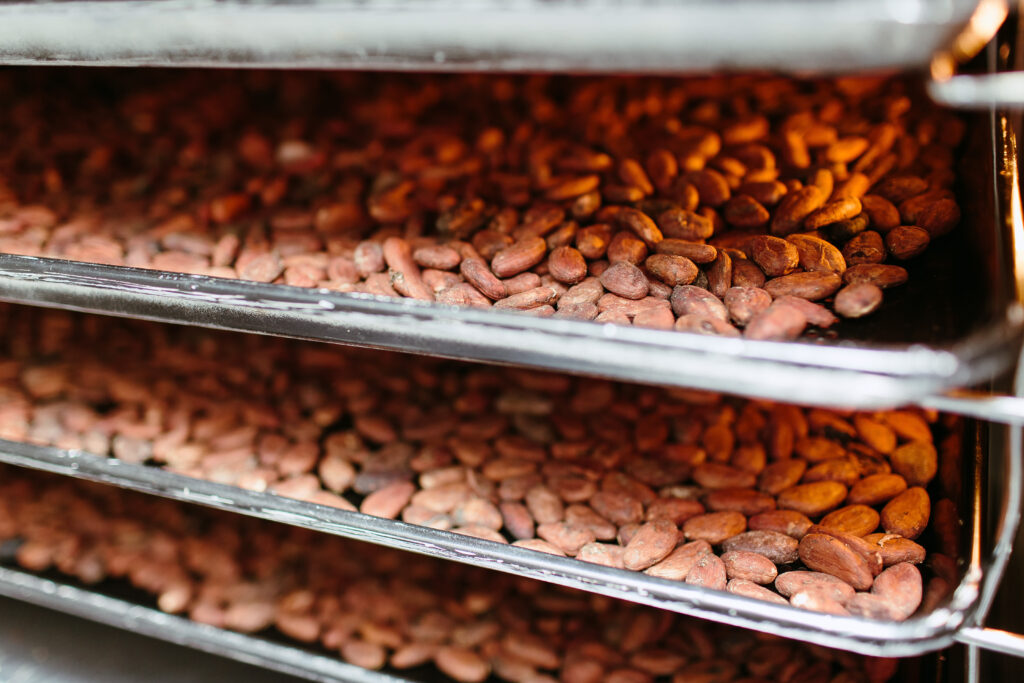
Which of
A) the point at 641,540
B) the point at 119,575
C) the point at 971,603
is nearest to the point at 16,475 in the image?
the point at 119,575

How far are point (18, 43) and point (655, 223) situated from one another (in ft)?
2.77

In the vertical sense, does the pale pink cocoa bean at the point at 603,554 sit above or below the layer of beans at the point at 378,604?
above

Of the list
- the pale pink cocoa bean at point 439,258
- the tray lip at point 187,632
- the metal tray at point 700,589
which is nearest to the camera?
the metal tray at point 700,589

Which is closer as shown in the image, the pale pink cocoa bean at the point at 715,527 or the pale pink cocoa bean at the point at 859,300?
the pale pink cocoa bean at the point at 859,300

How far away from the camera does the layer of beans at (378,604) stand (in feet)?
3.61

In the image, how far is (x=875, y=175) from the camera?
1.02 meters

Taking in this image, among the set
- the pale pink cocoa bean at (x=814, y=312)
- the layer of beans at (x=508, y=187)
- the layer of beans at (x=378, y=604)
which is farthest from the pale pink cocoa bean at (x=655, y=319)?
the layer of beans at (x=378, y=604)

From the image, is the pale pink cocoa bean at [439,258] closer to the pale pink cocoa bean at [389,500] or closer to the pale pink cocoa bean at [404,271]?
the pale pink cocoa bean at [404,271]

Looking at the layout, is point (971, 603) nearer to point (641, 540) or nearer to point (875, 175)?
point (641, 540)

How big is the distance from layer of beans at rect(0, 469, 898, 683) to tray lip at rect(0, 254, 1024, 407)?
1.99 ft

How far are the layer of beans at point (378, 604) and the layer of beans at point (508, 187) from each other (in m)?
0.61

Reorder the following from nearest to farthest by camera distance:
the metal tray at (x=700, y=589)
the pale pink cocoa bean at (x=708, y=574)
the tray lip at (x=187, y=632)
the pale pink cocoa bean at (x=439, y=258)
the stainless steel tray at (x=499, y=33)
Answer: the stainless steel tray at (x=499, y=33) < the metal tray at (x=700, y=589) < the pale pink cocoa bean at (x=708, y=574) < the pale pink cocoa bean at (x=439, y=258) < the tray lip at (x=187, y=632)

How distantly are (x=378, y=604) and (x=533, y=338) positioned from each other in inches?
29.3

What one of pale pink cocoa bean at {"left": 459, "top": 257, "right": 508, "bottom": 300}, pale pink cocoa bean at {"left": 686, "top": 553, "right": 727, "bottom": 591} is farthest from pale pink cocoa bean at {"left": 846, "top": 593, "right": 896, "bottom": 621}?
pale pink cocoa bean at {"left": 459, "top": 257, "right": 508, "bottom": 300}
